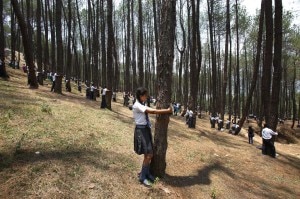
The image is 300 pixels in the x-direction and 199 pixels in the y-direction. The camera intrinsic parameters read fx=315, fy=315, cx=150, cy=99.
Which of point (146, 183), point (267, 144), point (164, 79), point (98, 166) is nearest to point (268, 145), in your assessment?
point (267, 144)

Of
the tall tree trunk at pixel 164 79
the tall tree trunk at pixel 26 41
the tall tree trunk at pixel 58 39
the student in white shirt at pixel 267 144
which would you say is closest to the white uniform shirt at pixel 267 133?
the student in white shirt at pixel 267 144

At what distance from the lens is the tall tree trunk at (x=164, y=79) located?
289 inches

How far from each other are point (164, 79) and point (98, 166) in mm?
2513

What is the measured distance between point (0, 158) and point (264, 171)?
8.69 m

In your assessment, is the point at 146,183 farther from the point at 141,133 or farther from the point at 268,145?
the point at 268,145

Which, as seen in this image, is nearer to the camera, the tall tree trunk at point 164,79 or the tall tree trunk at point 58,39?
the tall tree trunk at point 164,79

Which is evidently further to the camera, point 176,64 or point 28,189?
point 176,64

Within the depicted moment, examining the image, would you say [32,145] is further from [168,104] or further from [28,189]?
[168,104]

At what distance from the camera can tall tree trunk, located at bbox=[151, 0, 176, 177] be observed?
735 cm

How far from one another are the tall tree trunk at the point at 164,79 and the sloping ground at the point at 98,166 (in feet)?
1.84

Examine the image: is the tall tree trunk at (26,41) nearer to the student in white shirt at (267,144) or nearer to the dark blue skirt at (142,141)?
the dark blue skirt at (142,141)

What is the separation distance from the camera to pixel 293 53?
139 ft

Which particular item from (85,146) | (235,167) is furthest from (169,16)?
(235,167)

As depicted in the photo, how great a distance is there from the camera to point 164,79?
7.41m
